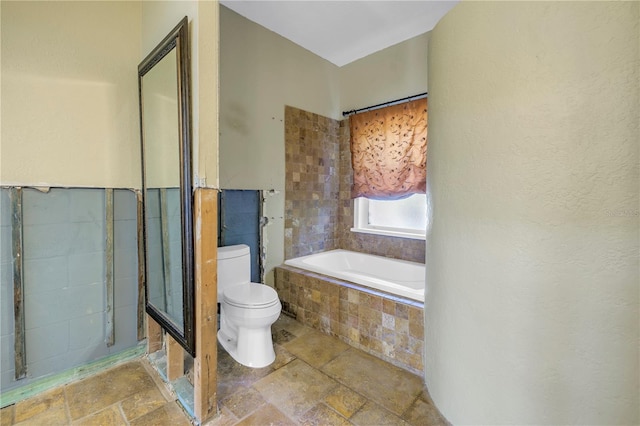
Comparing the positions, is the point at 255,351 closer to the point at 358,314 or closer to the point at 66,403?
the point at 358,314

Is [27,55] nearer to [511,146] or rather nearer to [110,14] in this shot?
[110,14]

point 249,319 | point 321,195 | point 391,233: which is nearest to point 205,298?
point 249,319

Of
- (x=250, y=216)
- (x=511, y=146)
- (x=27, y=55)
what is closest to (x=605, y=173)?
(x=511, y=146)

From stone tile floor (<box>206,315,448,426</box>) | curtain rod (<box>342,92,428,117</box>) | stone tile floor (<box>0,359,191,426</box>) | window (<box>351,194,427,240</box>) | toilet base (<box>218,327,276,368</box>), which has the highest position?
curtain rod (<box>342,92,428,117</box>)

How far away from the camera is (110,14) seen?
1.81m

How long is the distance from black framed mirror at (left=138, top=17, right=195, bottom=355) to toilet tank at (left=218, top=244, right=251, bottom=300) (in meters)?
0.49

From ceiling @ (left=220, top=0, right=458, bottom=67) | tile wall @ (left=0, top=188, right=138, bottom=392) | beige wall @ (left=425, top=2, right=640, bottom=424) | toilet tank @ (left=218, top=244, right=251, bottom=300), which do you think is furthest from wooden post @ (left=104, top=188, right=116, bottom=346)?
beige wall @ (left=425, top=2, right=640, bottom=424)

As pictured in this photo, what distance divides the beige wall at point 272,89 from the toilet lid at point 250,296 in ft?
2.05

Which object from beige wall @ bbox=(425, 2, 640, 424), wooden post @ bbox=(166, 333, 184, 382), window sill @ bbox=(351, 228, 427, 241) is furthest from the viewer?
window sill @ bbox=(351, 228, 427, 241)

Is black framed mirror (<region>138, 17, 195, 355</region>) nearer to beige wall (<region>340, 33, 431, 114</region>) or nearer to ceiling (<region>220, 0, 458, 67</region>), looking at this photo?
ceiling (<region>220, 0, 458, 67</region>)

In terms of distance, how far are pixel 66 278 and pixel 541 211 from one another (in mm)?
2475

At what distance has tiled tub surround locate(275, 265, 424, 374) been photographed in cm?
187

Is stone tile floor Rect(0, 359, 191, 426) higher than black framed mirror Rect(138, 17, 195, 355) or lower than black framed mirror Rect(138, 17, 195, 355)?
lower

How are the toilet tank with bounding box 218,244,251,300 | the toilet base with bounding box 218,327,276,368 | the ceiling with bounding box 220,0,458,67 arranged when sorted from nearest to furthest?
the toilet base with bounding box 218,327,276,368, the toilet tank with bounding box 218,244,251,300, the ceiling with bounding box 220,0,458,67
